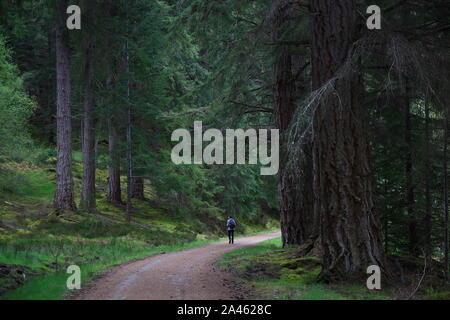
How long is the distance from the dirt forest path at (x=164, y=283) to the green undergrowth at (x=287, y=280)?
0.50 m

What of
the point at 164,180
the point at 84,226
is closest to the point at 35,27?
the point at 164,180

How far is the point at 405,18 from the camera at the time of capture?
10.8 m

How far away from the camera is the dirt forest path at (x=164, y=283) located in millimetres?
7699

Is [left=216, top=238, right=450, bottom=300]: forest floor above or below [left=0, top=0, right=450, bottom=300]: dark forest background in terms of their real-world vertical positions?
below

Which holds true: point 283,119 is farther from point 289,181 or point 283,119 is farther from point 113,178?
point 113,178

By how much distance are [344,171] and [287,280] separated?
286 cm

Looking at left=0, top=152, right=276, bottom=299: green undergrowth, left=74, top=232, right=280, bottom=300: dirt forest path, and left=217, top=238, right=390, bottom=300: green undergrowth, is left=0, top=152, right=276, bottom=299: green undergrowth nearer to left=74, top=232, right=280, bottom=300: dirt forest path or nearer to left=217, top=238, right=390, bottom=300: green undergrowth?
left=74, top=232, right=280, bottom=300: dirt forest path

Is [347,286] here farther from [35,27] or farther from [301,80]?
[35,27]

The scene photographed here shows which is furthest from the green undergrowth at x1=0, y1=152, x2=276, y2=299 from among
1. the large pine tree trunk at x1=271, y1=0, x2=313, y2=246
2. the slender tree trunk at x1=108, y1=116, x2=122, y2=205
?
the large pine tree trunk at x1=271, y1=0, x2=313, y2=246

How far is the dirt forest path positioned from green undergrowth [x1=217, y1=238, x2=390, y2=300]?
502mm

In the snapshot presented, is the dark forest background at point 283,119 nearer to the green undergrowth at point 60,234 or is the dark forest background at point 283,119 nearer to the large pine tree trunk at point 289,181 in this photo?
the large pine tree trunk at point 289,181

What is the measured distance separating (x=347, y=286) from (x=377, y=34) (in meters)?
5.25

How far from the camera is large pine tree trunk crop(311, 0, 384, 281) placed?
28.8 feet

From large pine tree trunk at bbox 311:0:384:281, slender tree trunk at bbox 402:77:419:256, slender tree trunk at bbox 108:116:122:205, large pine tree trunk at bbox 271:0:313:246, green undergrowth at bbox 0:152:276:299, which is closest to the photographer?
large pine tree trunk at bbox 311:0:384:281
